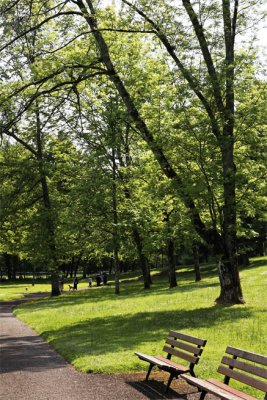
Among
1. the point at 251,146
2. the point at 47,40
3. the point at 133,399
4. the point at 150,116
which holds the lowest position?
the point at 133,399

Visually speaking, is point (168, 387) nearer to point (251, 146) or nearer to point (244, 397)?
point (244, 397)

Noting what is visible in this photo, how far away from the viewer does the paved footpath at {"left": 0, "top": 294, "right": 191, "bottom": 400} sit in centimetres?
879

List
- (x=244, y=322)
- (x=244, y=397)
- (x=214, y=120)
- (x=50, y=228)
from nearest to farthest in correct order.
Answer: (x=244, y=397), (x=244, y=322), (x=214, y=120), (x=50, y=228)

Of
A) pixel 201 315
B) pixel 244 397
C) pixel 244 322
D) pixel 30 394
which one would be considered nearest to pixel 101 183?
pixel 201 315

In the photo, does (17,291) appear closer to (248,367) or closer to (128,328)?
(128,328)

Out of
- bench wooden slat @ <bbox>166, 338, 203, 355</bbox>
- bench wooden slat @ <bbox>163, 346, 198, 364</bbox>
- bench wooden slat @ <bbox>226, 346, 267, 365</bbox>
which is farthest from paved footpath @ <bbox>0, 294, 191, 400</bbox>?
bench wooden slat @ <bbox>226, 346, 267, 365</bbox>

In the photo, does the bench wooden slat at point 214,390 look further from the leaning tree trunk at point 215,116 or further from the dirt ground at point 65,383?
the leaning tree trunk at point 215,116

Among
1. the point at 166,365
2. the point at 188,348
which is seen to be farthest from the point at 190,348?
the point at 166,365

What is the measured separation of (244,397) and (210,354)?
4.49 meters

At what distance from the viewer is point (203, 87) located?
18.1 metres

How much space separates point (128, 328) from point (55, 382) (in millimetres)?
6722

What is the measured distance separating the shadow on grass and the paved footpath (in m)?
0.84

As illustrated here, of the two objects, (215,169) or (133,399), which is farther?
(215,169)

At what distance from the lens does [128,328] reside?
1639 centimetres
